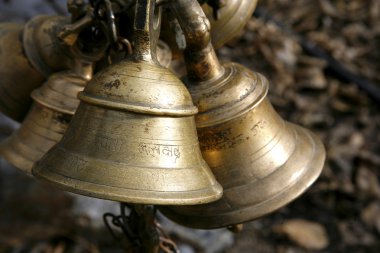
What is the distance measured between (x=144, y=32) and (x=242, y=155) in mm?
373

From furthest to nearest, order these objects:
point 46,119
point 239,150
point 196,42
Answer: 1. point 46,119
2. point 239,150
3. point 196,42

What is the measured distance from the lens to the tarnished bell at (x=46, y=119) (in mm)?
1471

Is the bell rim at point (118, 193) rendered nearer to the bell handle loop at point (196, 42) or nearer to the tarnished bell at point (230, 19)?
the bell handle loop at point (196, 42)

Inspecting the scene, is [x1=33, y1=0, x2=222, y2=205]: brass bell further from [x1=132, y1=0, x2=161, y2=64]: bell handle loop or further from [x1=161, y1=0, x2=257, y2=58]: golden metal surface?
[x1=161, y1=0, x2=257, y2=58]: golden metal surface

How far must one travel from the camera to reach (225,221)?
1343mm

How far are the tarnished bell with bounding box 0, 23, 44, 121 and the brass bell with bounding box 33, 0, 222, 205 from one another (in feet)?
1.67

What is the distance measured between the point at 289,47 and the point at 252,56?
1.25ft

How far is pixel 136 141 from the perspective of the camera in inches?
44.1

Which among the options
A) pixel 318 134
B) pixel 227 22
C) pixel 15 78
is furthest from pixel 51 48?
pixel 318 134

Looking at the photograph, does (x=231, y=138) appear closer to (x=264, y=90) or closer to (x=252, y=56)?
(x=264, y=90)

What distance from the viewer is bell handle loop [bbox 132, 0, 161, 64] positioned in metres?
1.15

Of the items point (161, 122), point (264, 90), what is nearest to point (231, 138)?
point (264, 90)

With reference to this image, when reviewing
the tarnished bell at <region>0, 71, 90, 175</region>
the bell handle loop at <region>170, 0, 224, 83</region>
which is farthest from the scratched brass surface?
the tarnished bell at <region>0, 71, 90, 175</region>

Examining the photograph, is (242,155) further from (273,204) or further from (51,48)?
(51,48)
